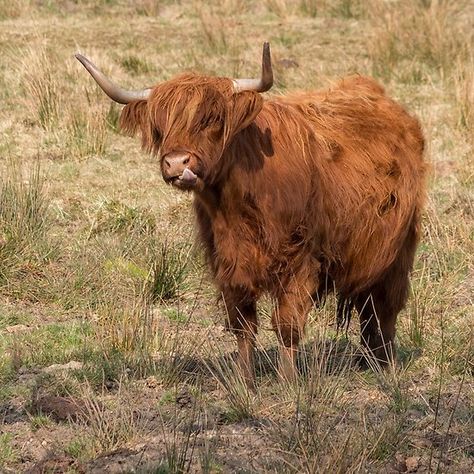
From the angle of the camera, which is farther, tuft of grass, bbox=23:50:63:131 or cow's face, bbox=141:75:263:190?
tuft of grass, bbox=23:50:63:131

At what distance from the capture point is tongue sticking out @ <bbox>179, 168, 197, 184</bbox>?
511 cm

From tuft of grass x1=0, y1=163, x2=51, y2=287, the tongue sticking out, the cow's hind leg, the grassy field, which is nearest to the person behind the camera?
the grassy field

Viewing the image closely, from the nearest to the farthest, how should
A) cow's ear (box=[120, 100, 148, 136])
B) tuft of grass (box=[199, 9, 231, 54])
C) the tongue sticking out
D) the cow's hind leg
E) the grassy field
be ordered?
the grassy field, the tongue sticking out, cow's ear (box=[120, 100, 148, 136]), the cow's hind leg, tuft of grass (box=[199, 9, 231, 54])

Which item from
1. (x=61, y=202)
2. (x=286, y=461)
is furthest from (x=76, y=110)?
(x=286, y=461)

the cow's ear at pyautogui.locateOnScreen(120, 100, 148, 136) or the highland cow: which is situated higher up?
the cow's ear at pyautogui.locateOnScreen(120, 100, 148, 136)

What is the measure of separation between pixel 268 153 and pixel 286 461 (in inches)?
69.6

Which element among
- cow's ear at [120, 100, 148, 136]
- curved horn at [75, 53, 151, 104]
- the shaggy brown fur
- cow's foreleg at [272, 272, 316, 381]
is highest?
curved horn at [75, 53, 151, 104]

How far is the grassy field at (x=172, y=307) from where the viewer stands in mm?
4711

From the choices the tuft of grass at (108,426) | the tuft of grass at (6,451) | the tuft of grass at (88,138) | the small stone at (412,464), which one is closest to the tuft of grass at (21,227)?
the tuft of grass at (88,138)

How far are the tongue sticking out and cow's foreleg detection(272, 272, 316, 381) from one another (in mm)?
747

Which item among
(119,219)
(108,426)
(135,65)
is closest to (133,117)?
(108,426)

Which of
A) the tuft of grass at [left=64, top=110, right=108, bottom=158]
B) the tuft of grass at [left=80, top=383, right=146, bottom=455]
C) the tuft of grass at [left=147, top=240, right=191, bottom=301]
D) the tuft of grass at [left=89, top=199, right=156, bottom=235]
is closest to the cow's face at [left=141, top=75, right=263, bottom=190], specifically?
the tuft of grass at [left=80, top=383, right=146, bottom=455]

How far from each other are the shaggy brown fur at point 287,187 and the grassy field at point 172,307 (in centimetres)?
37

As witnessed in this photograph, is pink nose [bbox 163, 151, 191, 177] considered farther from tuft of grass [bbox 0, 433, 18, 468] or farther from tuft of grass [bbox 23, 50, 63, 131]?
tuft of grass [bbox 23, 50, 63, 131]
